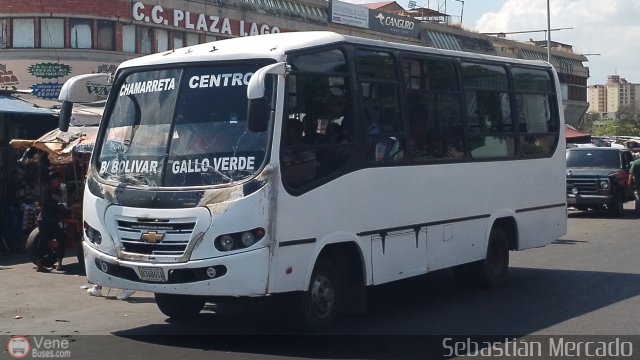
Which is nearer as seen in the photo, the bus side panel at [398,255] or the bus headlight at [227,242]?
the bus headlight at [227,242]

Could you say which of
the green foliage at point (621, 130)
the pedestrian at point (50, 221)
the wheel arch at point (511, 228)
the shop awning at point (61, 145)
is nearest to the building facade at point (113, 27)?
the shop awning at point (61, 145)

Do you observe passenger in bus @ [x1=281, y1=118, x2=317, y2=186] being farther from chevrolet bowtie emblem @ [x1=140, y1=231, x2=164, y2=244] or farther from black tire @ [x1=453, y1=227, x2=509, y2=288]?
black tire @ [x1=453, y1=227, x2=509, y2=288]

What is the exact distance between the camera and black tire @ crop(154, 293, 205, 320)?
10586 millimetres

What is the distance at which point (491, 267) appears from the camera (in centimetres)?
1308

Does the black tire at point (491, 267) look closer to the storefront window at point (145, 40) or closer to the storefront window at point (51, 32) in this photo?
the storefront window at point (51, 32)

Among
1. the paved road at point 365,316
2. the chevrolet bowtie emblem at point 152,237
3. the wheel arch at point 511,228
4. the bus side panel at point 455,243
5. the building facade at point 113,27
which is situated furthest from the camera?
the building facade at point 113,27

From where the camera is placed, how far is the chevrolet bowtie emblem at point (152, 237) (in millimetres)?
9094

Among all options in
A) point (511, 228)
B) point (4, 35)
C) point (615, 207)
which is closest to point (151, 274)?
point (511, 228)

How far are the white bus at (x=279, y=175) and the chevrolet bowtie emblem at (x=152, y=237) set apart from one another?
0.01m

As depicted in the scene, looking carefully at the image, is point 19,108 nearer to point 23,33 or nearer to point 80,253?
point 80,253

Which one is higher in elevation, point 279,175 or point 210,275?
point 279,175

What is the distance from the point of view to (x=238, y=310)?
11.4 meters

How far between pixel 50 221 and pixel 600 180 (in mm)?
16149

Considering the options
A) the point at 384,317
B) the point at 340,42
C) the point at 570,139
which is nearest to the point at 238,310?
the point at 384,317
